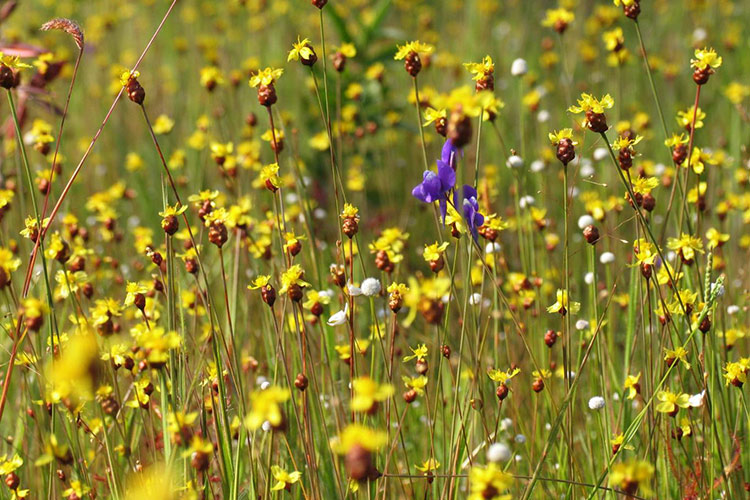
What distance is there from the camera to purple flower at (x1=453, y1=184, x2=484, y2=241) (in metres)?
1.11

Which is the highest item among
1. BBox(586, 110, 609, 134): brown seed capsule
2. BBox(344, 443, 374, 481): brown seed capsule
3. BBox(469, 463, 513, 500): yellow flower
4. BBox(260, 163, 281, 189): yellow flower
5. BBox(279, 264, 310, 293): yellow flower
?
BBox(586, 110, 609, 134): brown seed capsule

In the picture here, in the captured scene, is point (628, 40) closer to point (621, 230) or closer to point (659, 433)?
point (621, 230)

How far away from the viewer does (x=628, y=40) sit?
4.03m

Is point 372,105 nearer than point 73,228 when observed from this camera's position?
No

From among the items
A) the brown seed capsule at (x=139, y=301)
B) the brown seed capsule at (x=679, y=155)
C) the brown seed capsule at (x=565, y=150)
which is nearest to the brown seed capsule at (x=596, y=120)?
the brown seed capsule at (x=565, y=150)

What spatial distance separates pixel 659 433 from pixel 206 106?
265 centimetres

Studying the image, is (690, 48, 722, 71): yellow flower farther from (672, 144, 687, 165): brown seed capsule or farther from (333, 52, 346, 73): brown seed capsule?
(333, 52, 346, 73): brown seed capsule

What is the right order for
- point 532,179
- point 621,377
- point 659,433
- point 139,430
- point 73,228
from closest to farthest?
point 659,433
point 139,430
point 73,228
point 621,377
point 532,179

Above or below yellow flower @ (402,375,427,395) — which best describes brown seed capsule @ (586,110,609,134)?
above

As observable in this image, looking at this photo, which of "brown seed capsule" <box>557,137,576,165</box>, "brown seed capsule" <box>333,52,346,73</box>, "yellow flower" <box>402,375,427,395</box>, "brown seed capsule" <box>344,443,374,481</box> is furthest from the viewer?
"brown seed capsule" <box>333,52,346,73</box>

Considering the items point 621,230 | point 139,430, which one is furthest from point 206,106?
point 139,430

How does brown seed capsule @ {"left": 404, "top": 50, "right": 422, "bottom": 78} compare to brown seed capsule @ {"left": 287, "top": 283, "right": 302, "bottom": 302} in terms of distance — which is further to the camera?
brown seed capsule @ {"left": 404, "top": 50, "right": 422, "bottom": 78}

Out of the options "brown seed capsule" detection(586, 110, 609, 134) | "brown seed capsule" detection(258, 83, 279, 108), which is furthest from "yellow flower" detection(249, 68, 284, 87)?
"brown seed capsule" detection(586, 110, 609, 134)

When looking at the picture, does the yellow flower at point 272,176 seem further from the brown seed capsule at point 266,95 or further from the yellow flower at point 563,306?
the yellow flower at point 563,306
